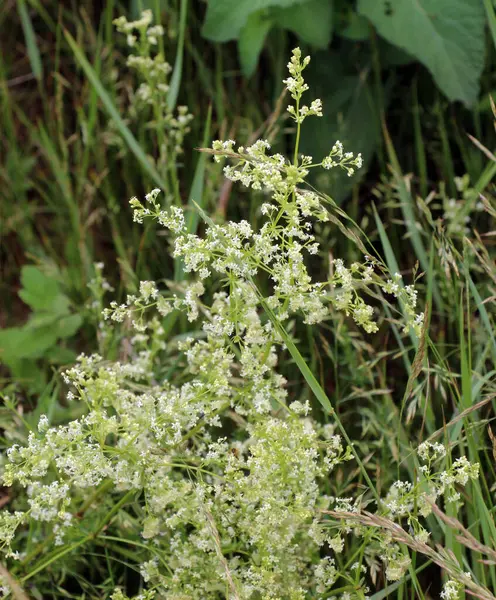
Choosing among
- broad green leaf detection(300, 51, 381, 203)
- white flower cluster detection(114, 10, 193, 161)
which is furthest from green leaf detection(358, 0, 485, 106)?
white flower cluster detection(114, 10, 193, 161)

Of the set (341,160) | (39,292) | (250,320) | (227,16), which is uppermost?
(227,16)

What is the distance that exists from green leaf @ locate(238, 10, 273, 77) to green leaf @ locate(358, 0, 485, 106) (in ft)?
0.87

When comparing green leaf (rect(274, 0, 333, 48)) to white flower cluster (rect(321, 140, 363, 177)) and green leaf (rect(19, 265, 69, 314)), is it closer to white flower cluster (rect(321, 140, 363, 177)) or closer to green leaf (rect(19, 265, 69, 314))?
green leaf (rect(19, 265, 69, 314))

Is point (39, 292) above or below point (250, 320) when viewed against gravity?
below

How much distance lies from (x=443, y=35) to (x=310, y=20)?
0.35m

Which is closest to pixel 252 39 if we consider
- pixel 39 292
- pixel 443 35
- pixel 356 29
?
pixel 356 29

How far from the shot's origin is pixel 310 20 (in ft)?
7.01

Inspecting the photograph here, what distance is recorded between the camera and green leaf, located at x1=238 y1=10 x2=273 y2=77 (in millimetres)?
2109

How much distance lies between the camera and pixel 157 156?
2434 millimetres

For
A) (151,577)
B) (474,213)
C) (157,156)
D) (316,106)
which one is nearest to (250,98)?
(157,156)

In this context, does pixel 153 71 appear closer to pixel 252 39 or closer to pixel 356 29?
pixel 252 39

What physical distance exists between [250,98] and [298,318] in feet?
2.51

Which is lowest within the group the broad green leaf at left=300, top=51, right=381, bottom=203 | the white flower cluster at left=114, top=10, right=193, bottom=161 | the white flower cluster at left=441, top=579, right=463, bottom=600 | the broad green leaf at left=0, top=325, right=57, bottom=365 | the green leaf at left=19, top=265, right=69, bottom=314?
the broad green leaf at left=0, top=325, right=57, bottom=365

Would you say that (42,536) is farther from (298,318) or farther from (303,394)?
(298,318)
